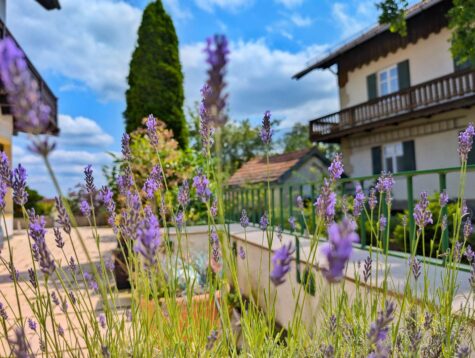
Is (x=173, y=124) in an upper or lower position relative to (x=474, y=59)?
upper

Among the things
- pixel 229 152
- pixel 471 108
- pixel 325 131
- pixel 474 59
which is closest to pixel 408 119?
pixel 471 108

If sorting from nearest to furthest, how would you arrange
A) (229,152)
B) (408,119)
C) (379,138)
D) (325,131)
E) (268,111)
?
(268,111) → (408,119) → (379,138) → (325,131) → (229,152)

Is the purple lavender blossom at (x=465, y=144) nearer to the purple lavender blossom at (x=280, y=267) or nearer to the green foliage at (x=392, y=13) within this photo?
the purple lavender blossom at (x=280, y=267)

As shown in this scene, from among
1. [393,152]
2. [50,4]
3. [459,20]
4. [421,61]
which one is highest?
[50,4]

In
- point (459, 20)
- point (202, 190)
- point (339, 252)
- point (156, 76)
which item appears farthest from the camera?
point (156, 76)

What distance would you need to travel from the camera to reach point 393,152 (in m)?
13.7

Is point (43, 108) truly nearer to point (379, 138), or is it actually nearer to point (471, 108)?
point (471, 108)

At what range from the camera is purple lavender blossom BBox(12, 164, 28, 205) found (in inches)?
43.1

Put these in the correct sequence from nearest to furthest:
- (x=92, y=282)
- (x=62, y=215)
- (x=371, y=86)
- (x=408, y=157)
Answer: (x=62, y=215) → (x=92, y=282) → (x=408, y=157) → (x=371, y=86)

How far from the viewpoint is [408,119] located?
12312 mm

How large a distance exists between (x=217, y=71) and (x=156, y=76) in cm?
1666

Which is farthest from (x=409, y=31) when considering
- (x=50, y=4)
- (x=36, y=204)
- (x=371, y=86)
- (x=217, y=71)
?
(x=36, y=204)

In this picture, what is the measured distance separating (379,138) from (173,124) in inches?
321

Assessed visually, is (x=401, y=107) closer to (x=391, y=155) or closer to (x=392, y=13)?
(x=391, y=155)
